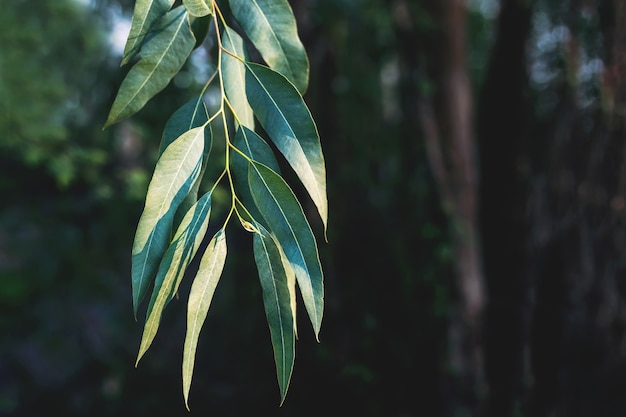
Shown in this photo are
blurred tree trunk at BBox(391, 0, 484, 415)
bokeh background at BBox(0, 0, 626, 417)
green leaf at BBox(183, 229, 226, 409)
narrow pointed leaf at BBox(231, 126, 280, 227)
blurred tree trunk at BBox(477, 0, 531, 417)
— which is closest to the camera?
green leaf at BBox(183, 229, 226, 409)

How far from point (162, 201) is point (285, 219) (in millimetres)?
146

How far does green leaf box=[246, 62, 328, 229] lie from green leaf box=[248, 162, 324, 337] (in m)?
0.03

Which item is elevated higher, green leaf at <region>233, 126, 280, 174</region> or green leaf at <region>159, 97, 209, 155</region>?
green leaf at <region>159, 97, 209, 155</region>

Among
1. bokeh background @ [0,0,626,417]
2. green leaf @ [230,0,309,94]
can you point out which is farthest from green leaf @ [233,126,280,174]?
bokeh background @ [0,0,626,417]

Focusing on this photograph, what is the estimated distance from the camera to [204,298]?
29.1 inches

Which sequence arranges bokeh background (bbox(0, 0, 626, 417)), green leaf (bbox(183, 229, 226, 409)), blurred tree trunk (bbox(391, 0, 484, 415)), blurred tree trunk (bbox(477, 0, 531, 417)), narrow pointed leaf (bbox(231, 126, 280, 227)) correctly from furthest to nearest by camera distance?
1. blurred tree trunk (bbox(477, 0, 531, 417))
2. blurred tree trunk (bbox(391, 0, 484, 415))
3. bokeh background (bbox(0, 0, 626, 417))
4. narrow pointed leaf (bbox(231, 126, 280, 227))
5. green leaf (bbox(183, 229, 226, 409))

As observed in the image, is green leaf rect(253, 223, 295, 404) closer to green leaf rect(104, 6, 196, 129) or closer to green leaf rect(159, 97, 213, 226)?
green leaf rect(159, 97, 213, 226)

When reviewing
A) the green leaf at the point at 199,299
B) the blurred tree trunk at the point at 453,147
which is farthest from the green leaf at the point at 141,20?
the blurred tree trunk at the point at 453,147

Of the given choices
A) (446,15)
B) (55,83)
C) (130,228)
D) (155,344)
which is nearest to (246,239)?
(130,228)

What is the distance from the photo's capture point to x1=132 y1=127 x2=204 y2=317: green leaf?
76 cm

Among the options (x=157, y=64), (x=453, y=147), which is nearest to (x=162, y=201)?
(x=157, y=64)

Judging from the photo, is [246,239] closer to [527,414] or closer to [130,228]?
[130,228]

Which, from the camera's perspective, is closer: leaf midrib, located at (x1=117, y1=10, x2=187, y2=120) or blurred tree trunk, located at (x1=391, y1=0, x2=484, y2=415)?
leaf midrib, located at (x1=117, y1=10, x2=187, y2=120)

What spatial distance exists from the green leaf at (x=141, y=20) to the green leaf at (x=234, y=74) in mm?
95
